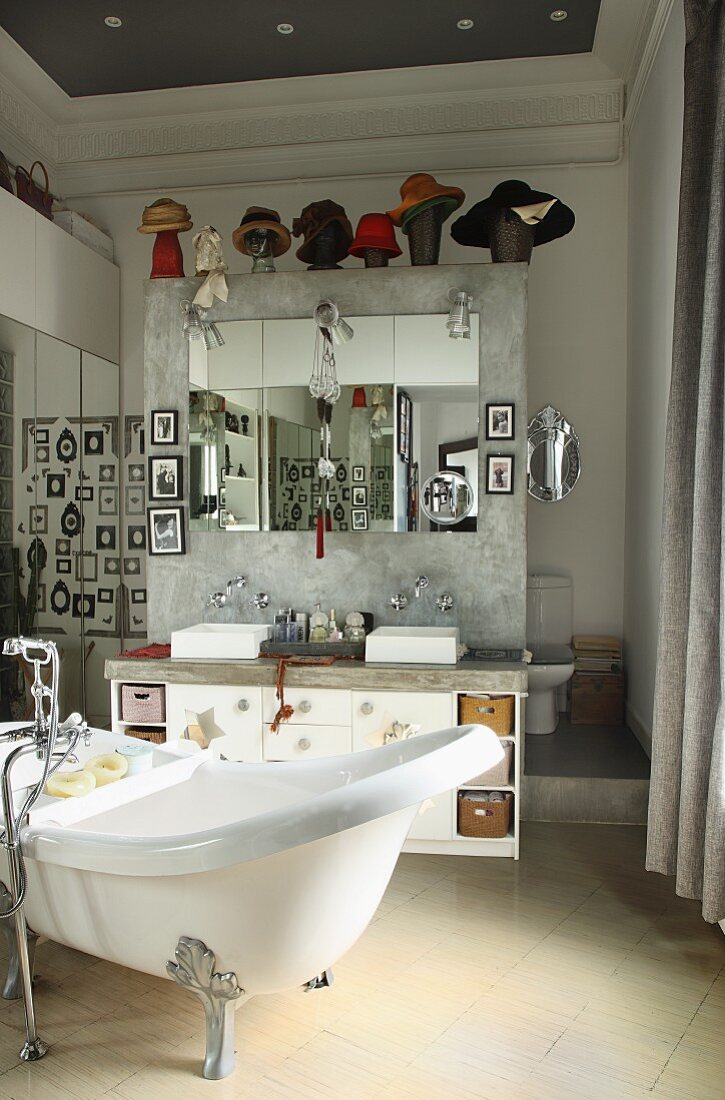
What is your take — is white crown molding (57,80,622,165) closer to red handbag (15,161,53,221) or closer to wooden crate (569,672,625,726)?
red handbag (15,161,53,221)

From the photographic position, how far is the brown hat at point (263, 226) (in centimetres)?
396

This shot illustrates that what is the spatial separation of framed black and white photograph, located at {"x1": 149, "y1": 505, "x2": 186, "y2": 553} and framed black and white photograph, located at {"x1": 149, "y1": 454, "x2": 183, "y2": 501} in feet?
0.21

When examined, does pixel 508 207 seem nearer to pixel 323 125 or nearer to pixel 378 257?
pixel 378 257

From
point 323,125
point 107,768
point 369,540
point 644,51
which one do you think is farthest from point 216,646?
point 644,51

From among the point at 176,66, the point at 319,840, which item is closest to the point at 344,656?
the point at 319,840

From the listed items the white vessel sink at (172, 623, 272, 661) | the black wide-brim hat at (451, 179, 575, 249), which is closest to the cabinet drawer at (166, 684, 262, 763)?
the white vessel sink at (172, 623, 272, 661)

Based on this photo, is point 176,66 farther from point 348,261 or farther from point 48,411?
point 48,411

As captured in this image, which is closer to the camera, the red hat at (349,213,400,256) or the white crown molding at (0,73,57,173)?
the red hat at (349,213,400,256)

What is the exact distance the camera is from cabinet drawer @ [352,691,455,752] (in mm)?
3424

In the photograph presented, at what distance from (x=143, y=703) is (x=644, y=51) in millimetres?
3512

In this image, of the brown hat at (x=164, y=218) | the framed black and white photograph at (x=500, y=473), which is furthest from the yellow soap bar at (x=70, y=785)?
the brown hat at (x=164, y=218)

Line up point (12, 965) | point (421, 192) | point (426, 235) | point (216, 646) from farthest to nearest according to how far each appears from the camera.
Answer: point (426, 235)
point (421, 192)
point (216, 646)
point (12, 965)

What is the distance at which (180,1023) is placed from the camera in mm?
2309

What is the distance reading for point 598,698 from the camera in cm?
454
